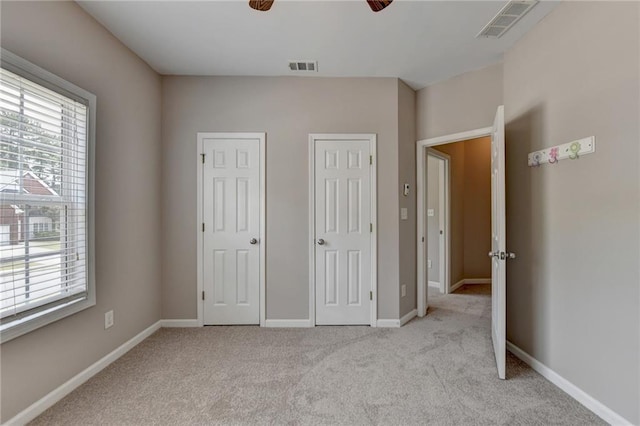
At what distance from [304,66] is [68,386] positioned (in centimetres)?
317

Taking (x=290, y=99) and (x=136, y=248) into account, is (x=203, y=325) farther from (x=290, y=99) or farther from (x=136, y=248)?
(x=290, y=99)

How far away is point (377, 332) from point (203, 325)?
72.1 inches

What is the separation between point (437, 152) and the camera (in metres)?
4.08

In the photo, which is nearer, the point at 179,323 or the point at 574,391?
the point at 574,391

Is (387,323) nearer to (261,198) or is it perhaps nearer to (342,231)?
(342,231)

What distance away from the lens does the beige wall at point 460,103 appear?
2.85 m

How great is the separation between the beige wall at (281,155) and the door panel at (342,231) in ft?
0.46

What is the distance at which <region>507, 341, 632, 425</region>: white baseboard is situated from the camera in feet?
5.52

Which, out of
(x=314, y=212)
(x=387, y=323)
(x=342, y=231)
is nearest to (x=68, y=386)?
(x=314, y=212)

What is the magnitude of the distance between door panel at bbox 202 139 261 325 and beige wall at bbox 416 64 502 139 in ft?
6.36

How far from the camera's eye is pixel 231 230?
10.2ft

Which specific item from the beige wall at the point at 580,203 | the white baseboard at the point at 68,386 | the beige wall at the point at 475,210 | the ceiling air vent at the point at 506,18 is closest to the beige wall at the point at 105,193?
the white baseboard at the point at 68,386

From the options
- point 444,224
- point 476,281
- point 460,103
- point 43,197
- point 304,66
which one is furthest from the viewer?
point 476,281

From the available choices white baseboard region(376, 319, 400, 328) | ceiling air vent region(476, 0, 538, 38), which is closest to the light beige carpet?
white baseboard region(376, 319, 400, 328)
